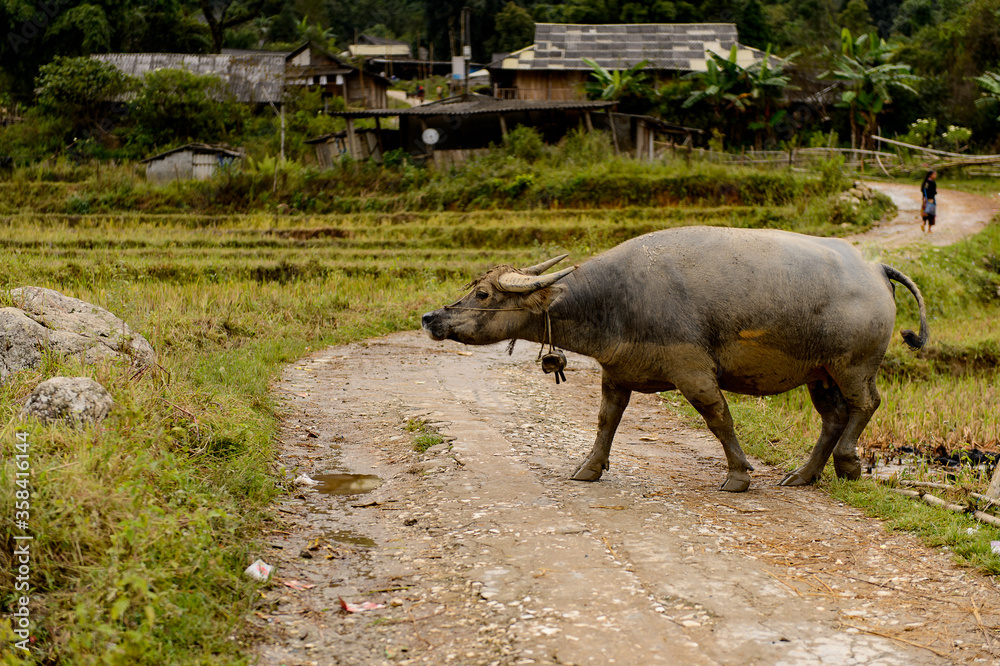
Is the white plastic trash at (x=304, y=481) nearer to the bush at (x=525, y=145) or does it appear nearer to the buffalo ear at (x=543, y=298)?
the buffalo ear at (x=543, y=298)

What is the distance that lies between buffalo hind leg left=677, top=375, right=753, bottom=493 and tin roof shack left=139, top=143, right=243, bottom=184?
26.0 metres

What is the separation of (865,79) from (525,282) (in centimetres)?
2817

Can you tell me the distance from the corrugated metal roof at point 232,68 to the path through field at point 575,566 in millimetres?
29456

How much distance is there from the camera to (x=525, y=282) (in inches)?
228

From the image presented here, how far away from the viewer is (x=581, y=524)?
5.05 meters

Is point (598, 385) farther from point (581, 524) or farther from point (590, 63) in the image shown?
point (590, 63)

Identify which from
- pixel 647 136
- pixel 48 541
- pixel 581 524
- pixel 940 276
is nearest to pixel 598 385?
pixel 581 524

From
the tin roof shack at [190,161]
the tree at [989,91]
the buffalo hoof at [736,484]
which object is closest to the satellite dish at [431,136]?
the tin roof shack at [190,161]

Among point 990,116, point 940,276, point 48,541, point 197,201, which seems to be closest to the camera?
point 48,541

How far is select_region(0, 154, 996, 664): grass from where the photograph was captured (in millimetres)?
3750

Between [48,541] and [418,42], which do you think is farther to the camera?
[418,42]

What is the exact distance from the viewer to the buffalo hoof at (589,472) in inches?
236

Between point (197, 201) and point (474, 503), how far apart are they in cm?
2327

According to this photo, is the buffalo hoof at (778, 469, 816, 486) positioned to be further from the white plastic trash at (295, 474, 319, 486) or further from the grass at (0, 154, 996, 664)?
the white plastic trash at (295, 474, 319, 486)
